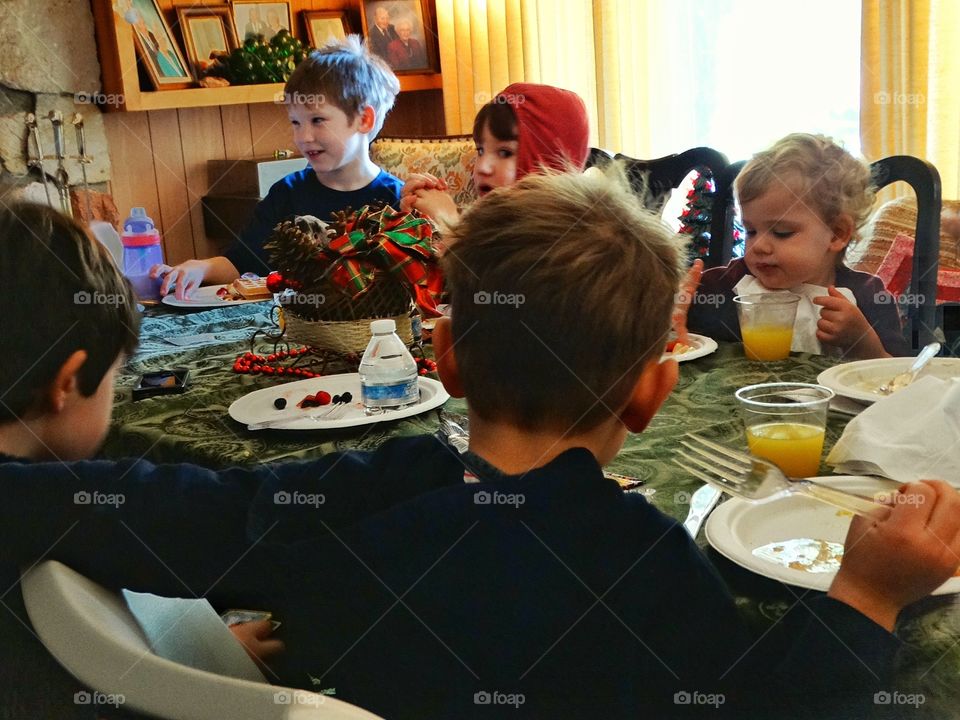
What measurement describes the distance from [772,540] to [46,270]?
0.73m

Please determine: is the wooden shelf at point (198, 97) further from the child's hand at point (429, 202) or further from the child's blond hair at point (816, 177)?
the child's blond hair at point (816, 177)

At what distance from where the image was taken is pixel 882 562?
0.73m

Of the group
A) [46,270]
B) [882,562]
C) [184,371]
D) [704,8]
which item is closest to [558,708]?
[882,562]

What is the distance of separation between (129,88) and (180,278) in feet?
5.80

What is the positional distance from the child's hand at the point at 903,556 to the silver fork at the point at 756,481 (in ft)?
0.06

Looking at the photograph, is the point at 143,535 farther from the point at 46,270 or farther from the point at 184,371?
the point at 184,371

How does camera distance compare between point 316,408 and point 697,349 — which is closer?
point 316,408

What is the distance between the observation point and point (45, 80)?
12.5 feet

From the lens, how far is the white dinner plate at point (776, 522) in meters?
0.91

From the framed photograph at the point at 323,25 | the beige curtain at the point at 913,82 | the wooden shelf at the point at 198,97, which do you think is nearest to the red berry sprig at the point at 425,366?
the beige curtain at the point at 913,82

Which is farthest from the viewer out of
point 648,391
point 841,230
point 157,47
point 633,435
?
point 157,47

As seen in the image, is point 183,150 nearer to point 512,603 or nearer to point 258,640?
point 258,640

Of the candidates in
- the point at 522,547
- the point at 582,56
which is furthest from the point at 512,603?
the point at 582,56

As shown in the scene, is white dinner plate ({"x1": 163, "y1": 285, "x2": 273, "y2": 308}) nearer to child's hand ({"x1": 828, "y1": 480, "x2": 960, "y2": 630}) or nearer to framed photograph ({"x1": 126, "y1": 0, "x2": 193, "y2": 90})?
child's hand ({"x1": 828, "y1": 480, "x2": 960, "y2": 630})
